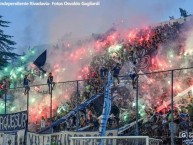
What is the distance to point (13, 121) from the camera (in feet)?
51.7

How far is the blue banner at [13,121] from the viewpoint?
15.5 metres

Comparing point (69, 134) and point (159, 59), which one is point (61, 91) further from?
point (69, 134)

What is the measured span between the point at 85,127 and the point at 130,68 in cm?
613

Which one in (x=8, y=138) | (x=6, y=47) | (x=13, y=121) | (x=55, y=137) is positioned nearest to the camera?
(x=55, y=137)

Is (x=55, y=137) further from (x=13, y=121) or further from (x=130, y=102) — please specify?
(x=130, y=102)

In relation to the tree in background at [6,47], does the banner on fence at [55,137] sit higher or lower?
lower

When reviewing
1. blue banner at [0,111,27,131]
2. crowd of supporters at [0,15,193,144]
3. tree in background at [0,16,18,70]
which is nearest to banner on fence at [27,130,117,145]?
blue banner at [0,111,27,131]

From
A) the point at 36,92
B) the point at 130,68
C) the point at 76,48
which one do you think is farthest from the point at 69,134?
the point at 76,48

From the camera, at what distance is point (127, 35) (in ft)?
95.5

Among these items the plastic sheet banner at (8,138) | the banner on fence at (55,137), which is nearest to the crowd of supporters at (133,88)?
the banner on fence at (55,137)

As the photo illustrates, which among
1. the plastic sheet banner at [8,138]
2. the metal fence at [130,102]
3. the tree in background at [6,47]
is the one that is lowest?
the plastic sheet banner at [8,138]

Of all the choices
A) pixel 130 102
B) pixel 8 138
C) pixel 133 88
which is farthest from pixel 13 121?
pixel 130 102

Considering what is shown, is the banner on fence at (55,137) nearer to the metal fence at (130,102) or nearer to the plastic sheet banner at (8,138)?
the plastic sheet banner at (8,138)

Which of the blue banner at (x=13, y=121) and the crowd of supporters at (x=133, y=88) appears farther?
the crowd of supporters at (x=133, y=88)
